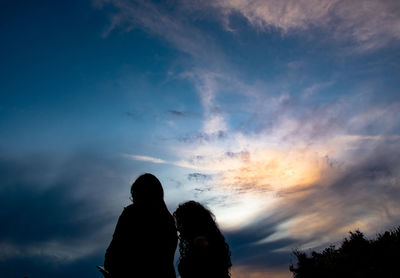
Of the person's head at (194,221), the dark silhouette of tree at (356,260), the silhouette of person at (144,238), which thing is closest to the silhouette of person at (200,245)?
the person's head at (194,221)

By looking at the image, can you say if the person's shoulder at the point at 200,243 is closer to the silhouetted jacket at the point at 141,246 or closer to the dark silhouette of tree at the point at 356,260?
the silhouetted jacket at the point at 141,246

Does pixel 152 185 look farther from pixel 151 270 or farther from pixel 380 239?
pixel 380 239

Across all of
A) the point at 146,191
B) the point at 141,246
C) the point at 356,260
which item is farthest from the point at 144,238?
the point at 356,260

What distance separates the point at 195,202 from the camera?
4.32m

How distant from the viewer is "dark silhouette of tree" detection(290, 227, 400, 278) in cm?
1027

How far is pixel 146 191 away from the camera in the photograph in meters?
3.48

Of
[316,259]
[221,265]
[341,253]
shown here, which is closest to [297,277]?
[316,259]

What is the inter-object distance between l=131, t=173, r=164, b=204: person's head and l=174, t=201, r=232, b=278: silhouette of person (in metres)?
0.75

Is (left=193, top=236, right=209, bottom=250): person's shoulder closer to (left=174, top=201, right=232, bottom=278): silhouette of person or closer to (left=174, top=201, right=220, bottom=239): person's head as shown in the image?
(left=174, top=201, right=232, bottom=278): silhouette of person

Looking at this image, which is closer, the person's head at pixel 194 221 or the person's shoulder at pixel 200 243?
the person's shoulder at pixel 200 243

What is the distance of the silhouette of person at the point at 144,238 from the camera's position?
3033mm

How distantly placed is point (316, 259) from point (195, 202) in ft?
54.2

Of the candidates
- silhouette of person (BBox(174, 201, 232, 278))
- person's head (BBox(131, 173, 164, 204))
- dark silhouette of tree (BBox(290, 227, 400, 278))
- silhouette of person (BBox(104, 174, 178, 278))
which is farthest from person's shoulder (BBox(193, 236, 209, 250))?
dark silhouette of tree (BBox(290, 227, 400, 278))

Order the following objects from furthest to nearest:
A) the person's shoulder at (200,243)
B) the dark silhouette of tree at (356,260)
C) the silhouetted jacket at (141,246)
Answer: the dark silhouette of tree at (356,260), the person's shoulder at (200,243), the silhouetted jacket at (141,246)
